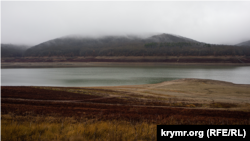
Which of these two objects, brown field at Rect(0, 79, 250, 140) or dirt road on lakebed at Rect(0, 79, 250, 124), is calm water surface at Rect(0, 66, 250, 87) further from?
brown field at Rect(0, 79, 250, 140)

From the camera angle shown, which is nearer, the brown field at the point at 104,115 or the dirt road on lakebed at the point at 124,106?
the brown field at the point at 104,115

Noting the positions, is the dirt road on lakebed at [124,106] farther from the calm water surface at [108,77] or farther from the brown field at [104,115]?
the calm water surface at [108,77]

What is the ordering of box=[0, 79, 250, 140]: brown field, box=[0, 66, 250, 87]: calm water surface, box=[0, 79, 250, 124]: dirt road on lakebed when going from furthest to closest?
box=[0, 66, 250, 87]: calm water surface < box=[0, 79, 250, 124]: dirt road on lakebed < box=[0, 79, 250, 140]: brown field

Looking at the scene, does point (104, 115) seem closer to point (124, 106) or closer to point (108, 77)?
point (124, 106)

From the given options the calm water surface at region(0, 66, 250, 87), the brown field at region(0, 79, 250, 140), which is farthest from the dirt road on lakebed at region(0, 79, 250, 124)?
the calm water surface at region(0, 66, 250, 87)

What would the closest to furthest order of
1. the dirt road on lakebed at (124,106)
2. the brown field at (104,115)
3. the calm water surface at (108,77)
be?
the brown field at (104,115) < the dirt road on lakebed at (124,106) < the calm water surface at (108,77)

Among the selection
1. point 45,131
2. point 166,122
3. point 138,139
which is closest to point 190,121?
point 166,122

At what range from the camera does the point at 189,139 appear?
382cm

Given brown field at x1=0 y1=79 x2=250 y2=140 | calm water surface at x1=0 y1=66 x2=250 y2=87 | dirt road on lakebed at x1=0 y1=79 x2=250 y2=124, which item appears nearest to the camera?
brown field at x1=0 y1=79 x2=250 y2=140

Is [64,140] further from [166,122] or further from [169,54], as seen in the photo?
[169,54]

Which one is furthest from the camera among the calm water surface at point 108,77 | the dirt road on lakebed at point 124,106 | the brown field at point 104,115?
the calm water surface at point 108,77

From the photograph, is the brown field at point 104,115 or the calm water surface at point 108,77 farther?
the calm water surface at point 108,77

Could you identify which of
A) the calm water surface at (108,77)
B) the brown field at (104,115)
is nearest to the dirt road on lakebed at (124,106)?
the brown field at (104,115)

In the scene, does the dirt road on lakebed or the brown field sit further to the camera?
the dirt road on lakebed
